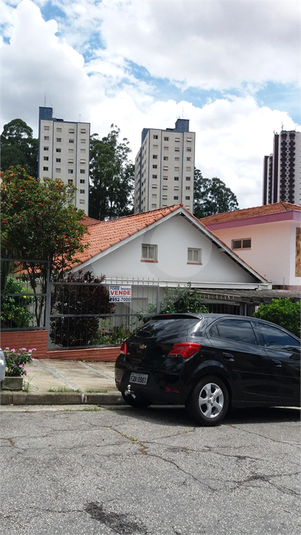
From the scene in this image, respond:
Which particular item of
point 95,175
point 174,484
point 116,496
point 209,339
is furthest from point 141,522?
point 95,175

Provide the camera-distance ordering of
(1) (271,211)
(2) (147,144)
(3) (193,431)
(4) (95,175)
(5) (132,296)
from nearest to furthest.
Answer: (3) (193,431) → (5) (132,296) → (1) (271,211) → (4) (95,175) → (2) (147,144)

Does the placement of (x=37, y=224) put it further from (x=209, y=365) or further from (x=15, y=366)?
(x=209, y=365)

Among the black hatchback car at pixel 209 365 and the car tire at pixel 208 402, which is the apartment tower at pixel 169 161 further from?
the car tire at pixel 208 402

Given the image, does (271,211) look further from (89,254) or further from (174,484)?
(174,484)

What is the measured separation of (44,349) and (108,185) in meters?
65.1

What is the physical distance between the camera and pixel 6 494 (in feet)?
13.6

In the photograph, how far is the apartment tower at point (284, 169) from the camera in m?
65.1

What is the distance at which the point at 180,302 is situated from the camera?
14578 millimetres

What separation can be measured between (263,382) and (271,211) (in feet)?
54.2

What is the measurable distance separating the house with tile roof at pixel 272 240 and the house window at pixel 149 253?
6275mm

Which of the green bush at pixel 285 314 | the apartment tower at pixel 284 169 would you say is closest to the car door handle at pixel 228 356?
the green bush at pixel 285 314

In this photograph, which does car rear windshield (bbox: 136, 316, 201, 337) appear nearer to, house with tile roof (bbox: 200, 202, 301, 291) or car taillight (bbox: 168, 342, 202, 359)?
car taillight (bbox: 168, 342, 202, 359)

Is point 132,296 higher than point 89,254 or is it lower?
lower

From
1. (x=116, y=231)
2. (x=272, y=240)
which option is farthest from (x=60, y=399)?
(x=272, y=240)
